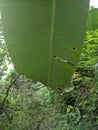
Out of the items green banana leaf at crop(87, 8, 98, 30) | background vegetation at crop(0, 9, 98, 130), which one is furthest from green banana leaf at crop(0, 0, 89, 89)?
green banana leaf at crop(87, 8, 98, 30)

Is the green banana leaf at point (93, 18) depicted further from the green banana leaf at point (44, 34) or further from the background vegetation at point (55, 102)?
the green banana leaf at point (44, 34)

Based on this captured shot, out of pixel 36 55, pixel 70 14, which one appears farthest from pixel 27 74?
pixel 70 14

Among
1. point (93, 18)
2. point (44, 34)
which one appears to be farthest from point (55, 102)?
point (44, 34)

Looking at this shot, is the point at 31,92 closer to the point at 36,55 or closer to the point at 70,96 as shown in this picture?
the point at 70,96

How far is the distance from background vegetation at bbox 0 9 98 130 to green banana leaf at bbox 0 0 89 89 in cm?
37

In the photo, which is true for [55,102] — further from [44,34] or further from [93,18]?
[44,34]

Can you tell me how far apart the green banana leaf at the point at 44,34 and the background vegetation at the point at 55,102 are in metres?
0.37

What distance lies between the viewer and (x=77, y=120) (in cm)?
186

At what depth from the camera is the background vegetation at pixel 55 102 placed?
1.77m

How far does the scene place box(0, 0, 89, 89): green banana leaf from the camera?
0.65 meters

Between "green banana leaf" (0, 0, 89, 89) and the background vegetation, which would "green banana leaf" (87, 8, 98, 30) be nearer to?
the background vegetation

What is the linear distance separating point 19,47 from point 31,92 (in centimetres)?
221

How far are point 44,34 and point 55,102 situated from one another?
1.66 m

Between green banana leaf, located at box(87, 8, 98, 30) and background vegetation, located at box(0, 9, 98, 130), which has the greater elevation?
green banana leaf, located at box(87, 8, 98, 30)
